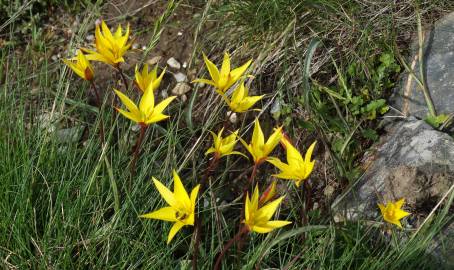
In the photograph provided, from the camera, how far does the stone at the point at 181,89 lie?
309cm

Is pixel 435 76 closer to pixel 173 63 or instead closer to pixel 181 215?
pixel 173 63

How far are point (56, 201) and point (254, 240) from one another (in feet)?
2.14

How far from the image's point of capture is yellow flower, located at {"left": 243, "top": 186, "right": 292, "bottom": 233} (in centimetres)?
176

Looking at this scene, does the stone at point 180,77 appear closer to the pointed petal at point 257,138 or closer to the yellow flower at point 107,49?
the yellow flower at point 107,49

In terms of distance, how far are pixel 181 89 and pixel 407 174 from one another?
44.8 inches

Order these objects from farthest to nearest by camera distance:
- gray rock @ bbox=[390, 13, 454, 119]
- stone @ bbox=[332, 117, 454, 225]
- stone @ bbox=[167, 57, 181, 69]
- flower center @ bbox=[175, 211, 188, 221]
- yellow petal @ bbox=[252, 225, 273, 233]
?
stone @ bbox=[167, 57, 181, 69], gray rock @ bbox=[390, 13, 454, 119], stone @ bbox=[332, 117, 454, 225], flower center @ bbox=[175, 211, 188, 221], yellow petal @ bbox=[252, 225, 273, 233]

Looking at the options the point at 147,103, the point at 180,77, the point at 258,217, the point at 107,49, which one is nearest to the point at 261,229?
the point at 258,217

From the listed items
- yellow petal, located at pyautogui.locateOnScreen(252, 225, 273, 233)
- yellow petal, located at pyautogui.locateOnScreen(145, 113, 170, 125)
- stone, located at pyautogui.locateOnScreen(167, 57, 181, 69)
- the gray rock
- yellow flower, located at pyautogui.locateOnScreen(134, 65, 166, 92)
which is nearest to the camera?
yellow petal, located at pyautogui.locateOnScreen(252, 225, 273, 233)

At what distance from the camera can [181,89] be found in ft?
10.2

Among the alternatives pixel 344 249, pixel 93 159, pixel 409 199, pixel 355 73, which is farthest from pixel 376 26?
pixel 93 159

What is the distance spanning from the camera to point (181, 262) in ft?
6.87

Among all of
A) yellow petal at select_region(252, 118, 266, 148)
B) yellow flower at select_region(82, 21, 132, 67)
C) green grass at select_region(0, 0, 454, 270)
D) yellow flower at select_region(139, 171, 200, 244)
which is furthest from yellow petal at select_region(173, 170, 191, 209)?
yellow flower at select_region(82, 21, 132, 67)

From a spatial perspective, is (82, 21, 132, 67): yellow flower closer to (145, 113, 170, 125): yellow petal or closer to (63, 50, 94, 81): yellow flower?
(63, 50, 94, 81): yellow flower

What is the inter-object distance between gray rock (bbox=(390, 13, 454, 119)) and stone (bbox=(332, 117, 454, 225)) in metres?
0.13
